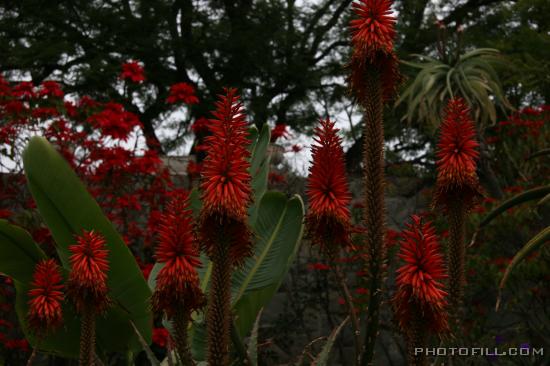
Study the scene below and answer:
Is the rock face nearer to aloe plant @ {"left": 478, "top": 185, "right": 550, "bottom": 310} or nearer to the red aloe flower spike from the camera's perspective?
aloe plant @ {"left": 478, "top": 185, "right": 550, "bottom": 310}

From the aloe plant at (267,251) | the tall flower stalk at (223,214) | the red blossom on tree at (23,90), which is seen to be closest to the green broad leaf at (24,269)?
the aloe plant at (267,251)

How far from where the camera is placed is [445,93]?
7867 mm

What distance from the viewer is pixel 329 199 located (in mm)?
1946

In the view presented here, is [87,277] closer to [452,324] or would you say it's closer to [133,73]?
[452,324]

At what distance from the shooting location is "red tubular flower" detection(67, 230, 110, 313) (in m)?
2.16

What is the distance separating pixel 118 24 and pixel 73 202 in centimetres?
803

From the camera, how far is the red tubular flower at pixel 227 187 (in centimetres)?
178

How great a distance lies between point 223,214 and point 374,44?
2.30ft

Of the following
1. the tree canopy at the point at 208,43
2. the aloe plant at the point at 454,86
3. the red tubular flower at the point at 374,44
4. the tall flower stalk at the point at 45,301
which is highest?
the tree canopy at the point at 208,43

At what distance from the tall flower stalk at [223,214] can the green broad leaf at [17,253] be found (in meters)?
Result: 2.28

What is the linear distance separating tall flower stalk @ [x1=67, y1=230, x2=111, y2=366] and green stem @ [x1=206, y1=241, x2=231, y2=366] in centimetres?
55

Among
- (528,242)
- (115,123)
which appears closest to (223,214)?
(528,242)

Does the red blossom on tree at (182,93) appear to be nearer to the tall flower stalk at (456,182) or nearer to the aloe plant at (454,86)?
the aloe plant at (454,86)

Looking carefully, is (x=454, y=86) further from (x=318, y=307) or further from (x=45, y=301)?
(x=45, y=301)
